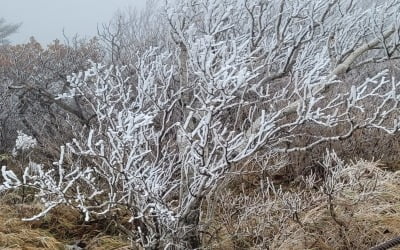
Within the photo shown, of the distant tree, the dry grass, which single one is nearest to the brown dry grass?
the dry grass

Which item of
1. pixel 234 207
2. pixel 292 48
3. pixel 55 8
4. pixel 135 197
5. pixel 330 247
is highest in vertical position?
pixel 55 8

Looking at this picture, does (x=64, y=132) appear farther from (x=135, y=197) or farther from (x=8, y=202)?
(x=135, y=197)

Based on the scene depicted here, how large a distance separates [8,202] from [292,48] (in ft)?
10.2

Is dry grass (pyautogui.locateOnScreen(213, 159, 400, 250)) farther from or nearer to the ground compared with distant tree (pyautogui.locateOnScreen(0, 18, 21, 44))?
nearer to the ground

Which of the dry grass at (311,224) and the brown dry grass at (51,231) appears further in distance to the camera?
the brown dry grass at (51,231)

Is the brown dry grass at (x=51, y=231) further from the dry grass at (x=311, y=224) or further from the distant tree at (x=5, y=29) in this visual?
the distant tree at (x=5, y=29)

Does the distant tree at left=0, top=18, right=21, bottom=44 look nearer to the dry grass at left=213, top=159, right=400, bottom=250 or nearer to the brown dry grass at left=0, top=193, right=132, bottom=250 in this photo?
the brown dry grass at left=0, top=193, right=132, bottom=250

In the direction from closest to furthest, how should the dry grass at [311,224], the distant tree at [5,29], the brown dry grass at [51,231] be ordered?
1. the dry grass at [311,224]
2. the brown dry grass at [51,231]
3. the distant tree at [5,29]

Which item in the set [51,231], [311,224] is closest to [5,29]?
[51,231]

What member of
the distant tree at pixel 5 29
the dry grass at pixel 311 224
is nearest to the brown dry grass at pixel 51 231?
the dry grass at pixel 311 224

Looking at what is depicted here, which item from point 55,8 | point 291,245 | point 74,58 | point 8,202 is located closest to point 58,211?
point 8,202

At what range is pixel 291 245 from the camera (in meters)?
3.78

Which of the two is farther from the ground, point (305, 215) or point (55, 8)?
point (55, 8)

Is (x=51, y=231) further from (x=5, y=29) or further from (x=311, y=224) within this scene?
(x=5, y=29)
